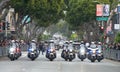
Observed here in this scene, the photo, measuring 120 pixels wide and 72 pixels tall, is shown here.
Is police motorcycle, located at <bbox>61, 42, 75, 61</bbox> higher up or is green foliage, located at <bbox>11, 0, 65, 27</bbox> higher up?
green foliage, located at <bbox>11, 0, 65, 27</bbox>

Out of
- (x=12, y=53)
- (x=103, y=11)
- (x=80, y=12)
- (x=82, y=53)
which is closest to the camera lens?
(x=12, y=53)

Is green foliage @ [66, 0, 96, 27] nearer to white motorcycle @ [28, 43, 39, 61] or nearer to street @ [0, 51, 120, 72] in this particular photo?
white motorcycle @ [28, 43, 39, 61]

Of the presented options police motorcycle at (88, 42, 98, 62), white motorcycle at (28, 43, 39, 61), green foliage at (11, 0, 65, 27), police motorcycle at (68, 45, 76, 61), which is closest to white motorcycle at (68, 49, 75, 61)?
police motorcycle at (68, 45, 76, 61)

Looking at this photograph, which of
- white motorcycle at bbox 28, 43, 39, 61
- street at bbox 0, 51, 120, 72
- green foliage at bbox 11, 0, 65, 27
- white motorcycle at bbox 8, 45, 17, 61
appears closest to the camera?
street at bbox 0, 51, 120, 72

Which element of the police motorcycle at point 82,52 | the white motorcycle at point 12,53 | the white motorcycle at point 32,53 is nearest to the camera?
the white motorcycle at point 12,53

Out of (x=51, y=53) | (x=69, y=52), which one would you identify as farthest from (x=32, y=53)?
(x=69, y=52)

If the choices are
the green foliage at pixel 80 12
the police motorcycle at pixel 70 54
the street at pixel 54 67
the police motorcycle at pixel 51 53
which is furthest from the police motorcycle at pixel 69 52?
the green foliage at pixel 80 12

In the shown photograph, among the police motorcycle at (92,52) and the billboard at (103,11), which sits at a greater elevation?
the billboard at (103,11)

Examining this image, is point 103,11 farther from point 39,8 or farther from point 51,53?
point 51,53

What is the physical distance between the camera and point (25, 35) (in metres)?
A: 88.4

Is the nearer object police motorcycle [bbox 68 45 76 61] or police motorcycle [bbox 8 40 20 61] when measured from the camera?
police motorcycle [bbox 8 40 20 61]

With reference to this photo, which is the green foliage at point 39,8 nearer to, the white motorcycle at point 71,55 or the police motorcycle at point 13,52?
the police motorcycle at point 13,52

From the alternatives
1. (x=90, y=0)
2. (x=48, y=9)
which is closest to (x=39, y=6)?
(x=48, y=9)

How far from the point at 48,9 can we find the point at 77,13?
60.4 feet
